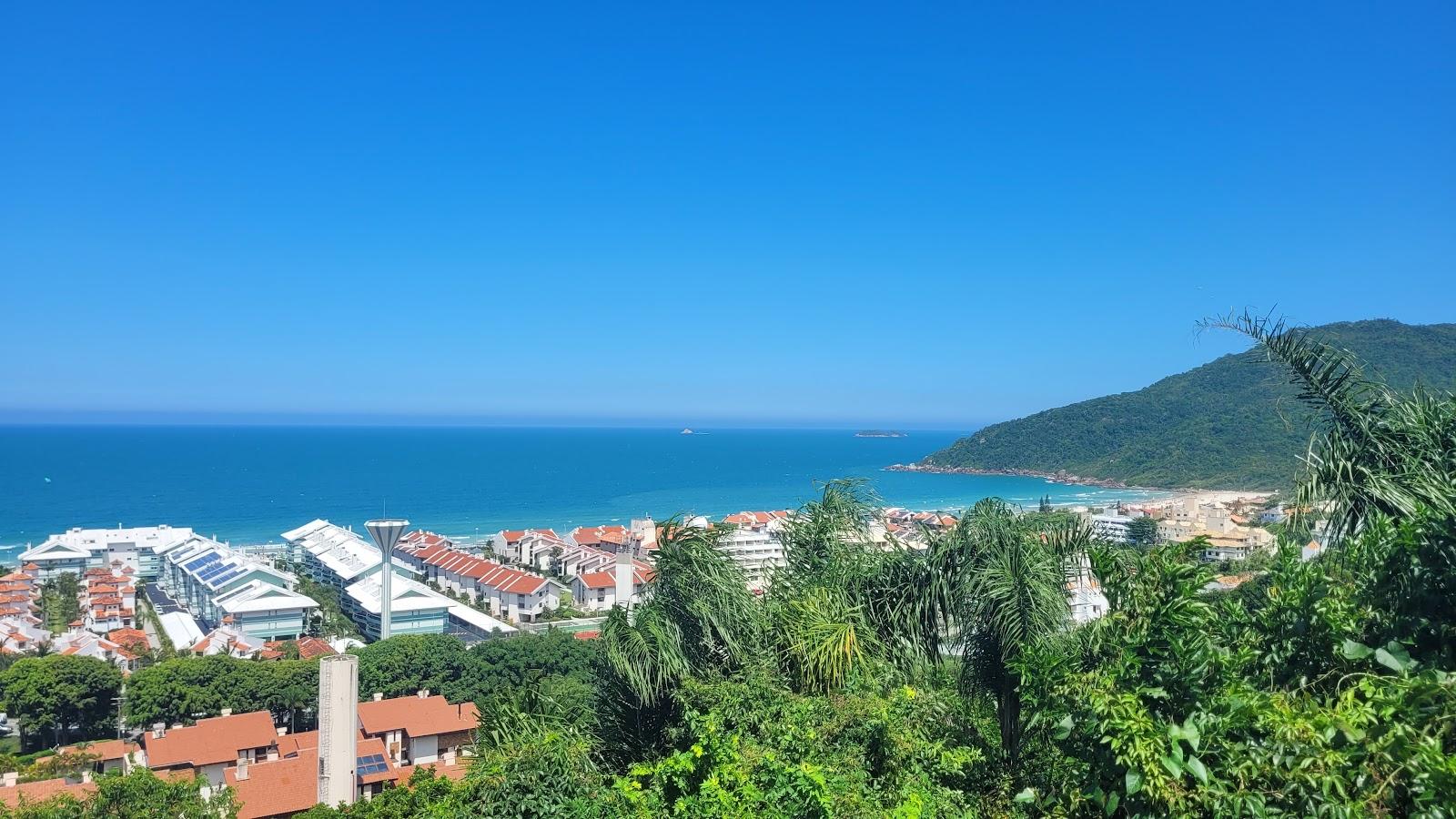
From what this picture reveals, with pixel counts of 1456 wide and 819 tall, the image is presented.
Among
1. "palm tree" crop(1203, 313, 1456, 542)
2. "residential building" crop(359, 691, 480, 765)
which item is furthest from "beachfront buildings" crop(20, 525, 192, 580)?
"palm tree" crop(1203, 313, 1456, 542)

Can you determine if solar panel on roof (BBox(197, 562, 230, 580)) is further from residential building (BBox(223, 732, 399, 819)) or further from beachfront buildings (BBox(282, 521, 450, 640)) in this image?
residential building (BBox(223, 732, 399, 819))

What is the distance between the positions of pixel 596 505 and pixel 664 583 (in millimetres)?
45589

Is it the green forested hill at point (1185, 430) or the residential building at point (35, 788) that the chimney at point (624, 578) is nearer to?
the residential building at point (35, 788)

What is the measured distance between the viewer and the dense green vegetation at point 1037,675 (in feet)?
6.01

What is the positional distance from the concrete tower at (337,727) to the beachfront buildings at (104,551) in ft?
74.6

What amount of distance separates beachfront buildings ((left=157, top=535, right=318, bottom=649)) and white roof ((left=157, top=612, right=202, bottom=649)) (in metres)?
0.62

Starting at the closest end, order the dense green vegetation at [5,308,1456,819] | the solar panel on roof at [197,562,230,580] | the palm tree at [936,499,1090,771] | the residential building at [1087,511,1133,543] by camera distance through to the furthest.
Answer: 1. the dense green vegetation at [5,308,1456,819]
2. the palm tree at [936,499,1090,771]
3. the residential building at [1087,511,1133,543]
4. the solar panel on roof at [197,562,230,580]

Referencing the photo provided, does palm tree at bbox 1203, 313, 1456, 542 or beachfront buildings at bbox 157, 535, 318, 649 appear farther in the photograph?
beachfront buildings at bbox 157, 535, 318, 649

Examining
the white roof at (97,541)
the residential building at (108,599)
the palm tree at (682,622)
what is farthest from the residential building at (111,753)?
the white roof at (97,541)

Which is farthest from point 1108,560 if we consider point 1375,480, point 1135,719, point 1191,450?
point 1191,450

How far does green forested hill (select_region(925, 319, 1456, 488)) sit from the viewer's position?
1903 inches

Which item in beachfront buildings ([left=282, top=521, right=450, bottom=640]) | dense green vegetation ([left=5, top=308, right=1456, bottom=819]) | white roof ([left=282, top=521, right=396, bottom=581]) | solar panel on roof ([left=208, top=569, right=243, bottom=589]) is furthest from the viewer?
white roof ([left=282, top=521, right=396, bottom=581])

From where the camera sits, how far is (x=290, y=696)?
13.4 meters

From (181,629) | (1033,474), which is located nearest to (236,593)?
(181,629)
